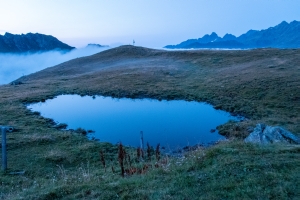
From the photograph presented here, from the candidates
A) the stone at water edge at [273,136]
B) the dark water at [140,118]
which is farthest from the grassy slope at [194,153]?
the stone at water edge at [273,136]

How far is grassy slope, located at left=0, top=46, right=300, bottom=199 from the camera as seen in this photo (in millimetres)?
8078

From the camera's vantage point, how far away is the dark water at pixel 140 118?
25.2 meters

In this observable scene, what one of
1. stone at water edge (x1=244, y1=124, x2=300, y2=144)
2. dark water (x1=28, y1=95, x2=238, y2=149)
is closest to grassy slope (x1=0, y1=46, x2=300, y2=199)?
dark water (x1=28, y1=95, x2=238, y2=149)

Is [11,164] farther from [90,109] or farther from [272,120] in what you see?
[272,120]

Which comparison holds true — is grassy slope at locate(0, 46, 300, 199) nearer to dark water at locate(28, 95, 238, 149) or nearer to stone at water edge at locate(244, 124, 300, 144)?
dark water at locate(28, 95, 238, 149)

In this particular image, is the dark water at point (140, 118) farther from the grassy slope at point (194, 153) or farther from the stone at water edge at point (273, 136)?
the stone at water edge at point (273, 136)

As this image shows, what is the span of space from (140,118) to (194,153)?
68.8 ft

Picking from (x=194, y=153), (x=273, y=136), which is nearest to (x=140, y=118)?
(x=273, y=136)

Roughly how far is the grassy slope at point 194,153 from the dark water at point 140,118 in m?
2.39

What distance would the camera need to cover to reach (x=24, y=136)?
2434 centimetres

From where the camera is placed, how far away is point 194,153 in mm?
11648

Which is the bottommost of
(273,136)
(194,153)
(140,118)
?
(140,118)

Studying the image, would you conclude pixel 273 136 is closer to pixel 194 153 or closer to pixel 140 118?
pixel 194 153

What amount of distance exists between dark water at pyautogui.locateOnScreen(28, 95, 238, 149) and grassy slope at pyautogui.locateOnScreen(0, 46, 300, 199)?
2.39 metres
